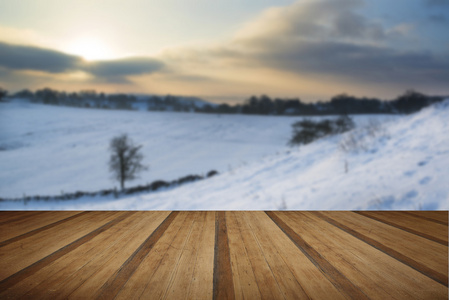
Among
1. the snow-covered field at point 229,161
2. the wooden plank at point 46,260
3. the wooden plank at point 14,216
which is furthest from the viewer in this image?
the snow-covered field at point 229,161

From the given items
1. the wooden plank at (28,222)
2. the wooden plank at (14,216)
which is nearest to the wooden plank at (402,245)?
the wooden plank at (28,222)

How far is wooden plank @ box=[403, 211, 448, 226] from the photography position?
10.5ft

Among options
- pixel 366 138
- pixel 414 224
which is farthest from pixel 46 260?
pixel 366 138

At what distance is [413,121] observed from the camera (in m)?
5.42

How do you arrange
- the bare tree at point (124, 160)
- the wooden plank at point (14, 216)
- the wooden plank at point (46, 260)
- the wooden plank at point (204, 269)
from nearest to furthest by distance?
the wooden plank at point (204, 269) < the wooden plank at point (46, 260) < the wooden plank at point (14, 216) < the bare tree at point (124, 160)

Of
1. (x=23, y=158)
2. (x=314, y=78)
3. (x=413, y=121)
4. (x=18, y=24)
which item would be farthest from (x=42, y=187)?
(x=413, y=121)

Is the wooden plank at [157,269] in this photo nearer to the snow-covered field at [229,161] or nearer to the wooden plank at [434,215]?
the snow-covered field at [229,161]

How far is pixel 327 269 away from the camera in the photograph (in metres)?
1.74

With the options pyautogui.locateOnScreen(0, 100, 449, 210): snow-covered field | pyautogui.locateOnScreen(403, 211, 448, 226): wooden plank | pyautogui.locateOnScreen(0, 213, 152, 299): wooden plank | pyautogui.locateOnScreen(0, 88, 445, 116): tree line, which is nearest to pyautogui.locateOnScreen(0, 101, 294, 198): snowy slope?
pyautogui.locateOnScreen(0, 100, 449, 210): snow-covered field

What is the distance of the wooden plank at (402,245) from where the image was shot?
1.81 meters

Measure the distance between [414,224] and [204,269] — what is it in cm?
248

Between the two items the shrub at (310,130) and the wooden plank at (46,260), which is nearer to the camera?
the wooden plank at (46,260)

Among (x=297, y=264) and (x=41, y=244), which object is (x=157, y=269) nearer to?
(x=297, y=264)

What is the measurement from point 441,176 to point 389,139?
1636 millimetres
